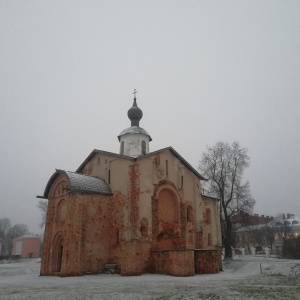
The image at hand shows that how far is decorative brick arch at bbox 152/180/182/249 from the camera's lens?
1867 cm

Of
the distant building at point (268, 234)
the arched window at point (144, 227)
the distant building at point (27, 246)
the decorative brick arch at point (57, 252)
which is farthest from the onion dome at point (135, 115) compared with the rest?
the distant building at point (27, 246)

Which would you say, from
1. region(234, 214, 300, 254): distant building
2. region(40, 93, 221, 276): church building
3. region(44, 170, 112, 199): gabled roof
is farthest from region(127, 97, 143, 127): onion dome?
region(234, 214, 300, 254): distant building

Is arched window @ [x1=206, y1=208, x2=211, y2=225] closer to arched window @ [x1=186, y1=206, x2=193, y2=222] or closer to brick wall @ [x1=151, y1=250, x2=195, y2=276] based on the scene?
arched window @ [x1=186, y1=206, x2=193, y2=222]

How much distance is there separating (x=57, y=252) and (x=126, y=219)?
490 centimetres

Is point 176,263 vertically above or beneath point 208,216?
beneath

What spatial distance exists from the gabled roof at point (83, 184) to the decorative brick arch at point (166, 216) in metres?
3.30

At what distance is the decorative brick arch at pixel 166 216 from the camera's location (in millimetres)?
18672

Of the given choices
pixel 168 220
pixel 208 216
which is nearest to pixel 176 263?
pixel 168 220

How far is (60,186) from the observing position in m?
19.6

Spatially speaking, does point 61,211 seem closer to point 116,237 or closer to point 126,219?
point 116,237

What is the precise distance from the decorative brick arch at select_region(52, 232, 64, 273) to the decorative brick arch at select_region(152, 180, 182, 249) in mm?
5872

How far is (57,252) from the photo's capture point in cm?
1847

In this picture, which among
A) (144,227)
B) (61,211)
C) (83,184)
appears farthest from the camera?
(61,211)

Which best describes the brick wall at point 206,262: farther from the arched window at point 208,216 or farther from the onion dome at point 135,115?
the onion dome at point 135,115
